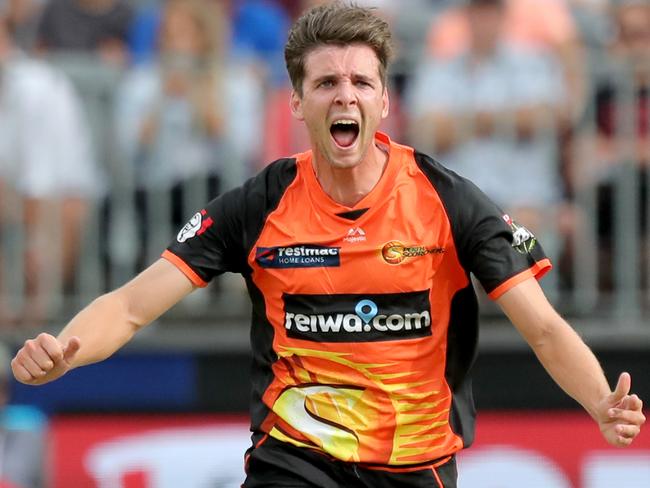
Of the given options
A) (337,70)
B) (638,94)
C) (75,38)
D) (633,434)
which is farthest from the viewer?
(75,38)

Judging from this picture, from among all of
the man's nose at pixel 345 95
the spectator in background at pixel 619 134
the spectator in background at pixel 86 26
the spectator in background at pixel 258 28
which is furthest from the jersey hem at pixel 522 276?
the spectator in background at pixel 86 26

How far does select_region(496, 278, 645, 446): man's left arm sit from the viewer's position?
482 cm

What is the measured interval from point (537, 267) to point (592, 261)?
4054 millimetres

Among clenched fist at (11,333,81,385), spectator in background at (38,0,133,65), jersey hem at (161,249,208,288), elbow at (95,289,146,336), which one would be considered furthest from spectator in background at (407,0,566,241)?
clenched fist at (11,333,81,385)

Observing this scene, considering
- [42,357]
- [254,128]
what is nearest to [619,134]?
[254,128]

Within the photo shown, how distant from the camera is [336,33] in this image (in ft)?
16.6

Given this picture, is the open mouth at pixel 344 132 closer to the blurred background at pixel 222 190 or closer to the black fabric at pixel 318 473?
the black fabric at pixel 318 473

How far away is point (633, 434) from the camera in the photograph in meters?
4.75

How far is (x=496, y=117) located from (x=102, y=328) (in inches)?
175

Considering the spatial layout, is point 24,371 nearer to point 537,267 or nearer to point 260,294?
point 260,294

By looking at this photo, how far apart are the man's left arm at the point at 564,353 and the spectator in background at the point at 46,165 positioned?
4.70 meters

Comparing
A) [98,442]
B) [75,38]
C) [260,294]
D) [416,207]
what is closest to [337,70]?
[416,207]

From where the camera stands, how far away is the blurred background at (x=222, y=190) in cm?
895

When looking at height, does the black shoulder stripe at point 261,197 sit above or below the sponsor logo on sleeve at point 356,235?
above
